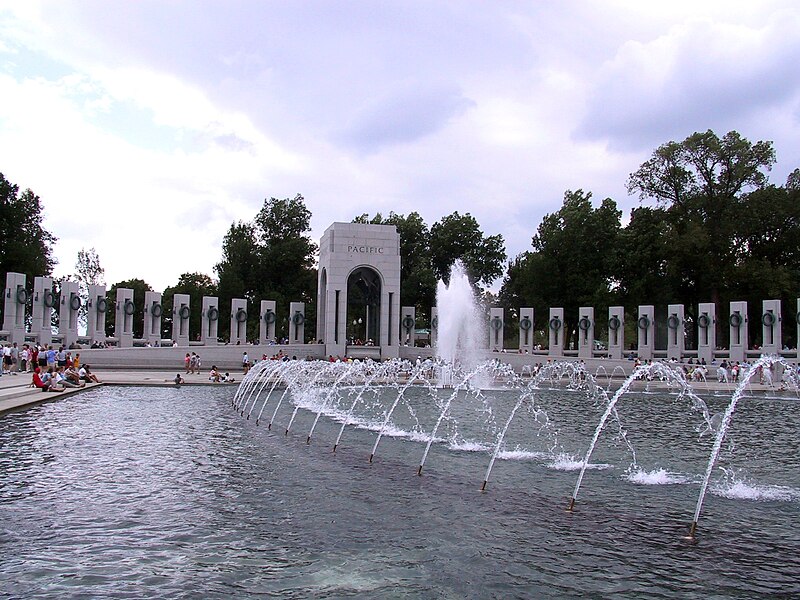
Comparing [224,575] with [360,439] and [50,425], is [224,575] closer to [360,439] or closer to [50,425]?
[360,439]

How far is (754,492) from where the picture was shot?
31.0 feet

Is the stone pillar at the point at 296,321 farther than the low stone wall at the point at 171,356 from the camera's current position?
Yes

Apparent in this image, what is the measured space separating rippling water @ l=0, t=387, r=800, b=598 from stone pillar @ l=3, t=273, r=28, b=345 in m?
23.1

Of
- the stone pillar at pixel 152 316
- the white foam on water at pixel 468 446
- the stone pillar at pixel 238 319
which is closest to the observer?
the white foam on water at pixel 468 446

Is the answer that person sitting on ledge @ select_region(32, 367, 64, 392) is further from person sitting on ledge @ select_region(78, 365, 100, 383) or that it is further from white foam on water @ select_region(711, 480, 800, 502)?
white foam on water @ select_region(711, 480, 800, 502)

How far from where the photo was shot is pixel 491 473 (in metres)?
10.5

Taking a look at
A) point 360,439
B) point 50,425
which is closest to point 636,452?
point 360,439

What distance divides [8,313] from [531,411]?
26867 millimetres

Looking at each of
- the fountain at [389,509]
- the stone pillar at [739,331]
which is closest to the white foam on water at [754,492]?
the fountain at [389,509]

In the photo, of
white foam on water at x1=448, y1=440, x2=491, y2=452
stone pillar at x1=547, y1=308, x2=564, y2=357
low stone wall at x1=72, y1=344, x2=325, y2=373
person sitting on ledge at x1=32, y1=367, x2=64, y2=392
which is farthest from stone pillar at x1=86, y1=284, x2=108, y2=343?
white foam on water at x1=448, y1=440, x2=491, y2=452

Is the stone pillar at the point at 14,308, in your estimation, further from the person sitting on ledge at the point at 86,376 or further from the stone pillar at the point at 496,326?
the stone pillar at the point at 496,326

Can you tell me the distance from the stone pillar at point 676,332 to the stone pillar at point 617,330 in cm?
258

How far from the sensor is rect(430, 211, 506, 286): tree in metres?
65.0

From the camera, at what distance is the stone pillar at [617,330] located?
1638 inches
